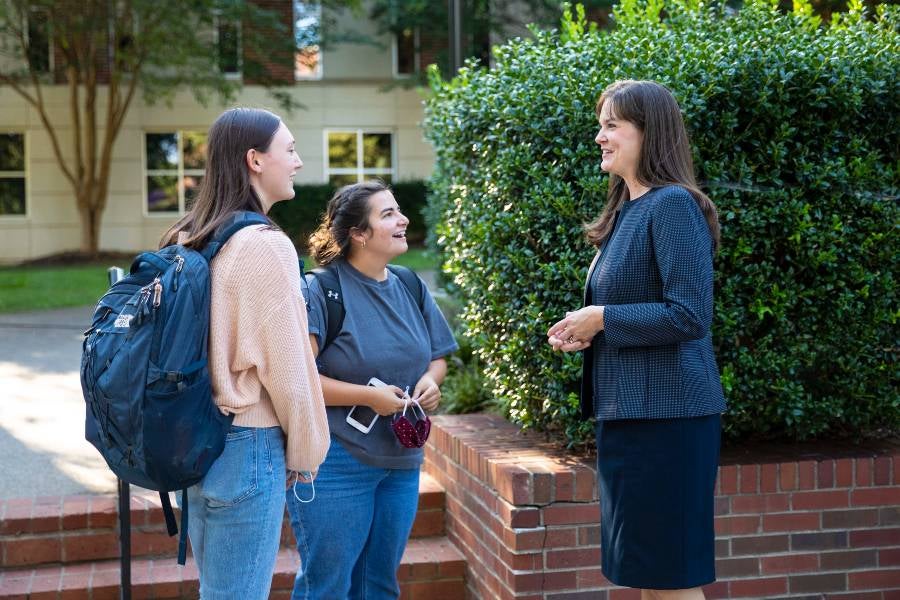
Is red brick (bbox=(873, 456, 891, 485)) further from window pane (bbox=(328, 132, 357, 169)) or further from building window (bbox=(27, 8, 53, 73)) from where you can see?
window pane (bbox=(328, 132, 357, 169))

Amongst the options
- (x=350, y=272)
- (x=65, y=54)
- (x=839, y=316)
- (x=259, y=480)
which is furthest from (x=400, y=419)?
(x=65, y=54)

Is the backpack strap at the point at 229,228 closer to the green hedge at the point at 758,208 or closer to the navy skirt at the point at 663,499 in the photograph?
the navy skirt at the point at 663,499

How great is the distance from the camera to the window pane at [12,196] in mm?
24500

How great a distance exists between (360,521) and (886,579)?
238 centimetres

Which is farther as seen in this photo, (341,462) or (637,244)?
(341,462)

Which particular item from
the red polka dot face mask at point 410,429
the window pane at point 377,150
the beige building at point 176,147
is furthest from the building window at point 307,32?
the red polka dot face mask at point 410,429

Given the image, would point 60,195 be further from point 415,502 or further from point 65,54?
point 415,502

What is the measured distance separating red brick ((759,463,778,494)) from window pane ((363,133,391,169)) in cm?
2243

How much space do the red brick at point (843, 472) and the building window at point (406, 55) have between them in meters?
22.6

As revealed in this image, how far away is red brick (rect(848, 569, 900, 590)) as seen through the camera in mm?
4465

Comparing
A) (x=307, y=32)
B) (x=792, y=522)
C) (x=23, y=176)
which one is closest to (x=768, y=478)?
(x=792, y=522)

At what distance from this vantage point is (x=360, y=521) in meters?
3.60

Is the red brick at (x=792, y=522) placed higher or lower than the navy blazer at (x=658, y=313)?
lower

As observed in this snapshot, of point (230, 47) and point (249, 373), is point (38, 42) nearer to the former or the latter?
point (230, 47)
